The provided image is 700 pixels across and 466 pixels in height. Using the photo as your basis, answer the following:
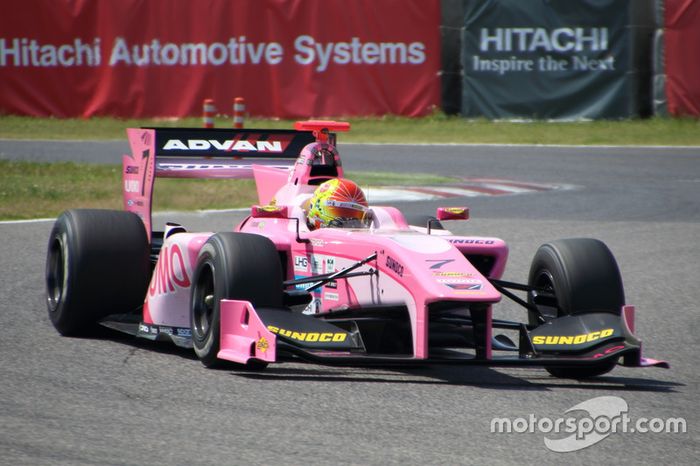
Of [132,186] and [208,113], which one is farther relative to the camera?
→ [208,113]

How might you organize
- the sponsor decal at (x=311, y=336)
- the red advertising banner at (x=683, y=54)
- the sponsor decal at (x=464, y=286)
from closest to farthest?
the sponsor decal at (x=464, y=286), the sponsor decal at (x=311, y=336), the red advertising banner at (x=683, y=54)

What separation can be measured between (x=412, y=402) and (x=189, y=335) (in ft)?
5.79

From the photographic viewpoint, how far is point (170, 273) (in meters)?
7.14

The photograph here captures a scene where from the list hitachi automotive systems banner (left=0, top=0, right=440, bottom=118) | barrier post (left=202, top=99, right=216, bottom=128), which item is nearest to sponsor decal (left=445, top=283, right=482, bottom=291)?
barrier post (left=202, top=99, right=216, bottom=128)

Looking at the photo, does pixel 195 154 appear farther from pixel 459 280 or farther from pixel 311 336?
pixel 459 280

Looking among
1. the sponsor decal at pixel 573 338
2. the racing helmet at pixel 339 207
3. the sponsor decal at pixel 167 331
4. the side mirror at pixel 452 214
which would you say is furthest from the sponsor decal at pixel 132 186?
the sponsor decal at pixel 573 338

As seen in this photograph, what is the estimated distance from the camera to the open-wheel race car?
602 cm

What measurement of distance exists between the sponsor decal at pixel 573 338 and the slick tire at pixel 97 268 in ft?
8.50

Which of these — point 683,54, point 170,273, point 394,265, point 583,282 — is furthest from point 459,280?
point 683,54

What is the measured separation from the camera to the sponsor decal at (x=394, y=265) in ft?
20.1

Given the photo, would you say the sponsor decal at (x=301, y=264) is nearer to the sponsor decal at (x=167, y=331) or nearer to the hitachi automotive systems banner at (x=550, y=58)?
the sponsor decal at (x=167, y=331)

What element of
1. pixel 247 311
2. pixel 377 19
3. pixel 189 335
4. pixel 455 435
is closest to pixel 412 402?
pixel 455 435

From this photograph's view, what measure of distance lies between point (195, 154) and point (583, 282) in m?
3.17

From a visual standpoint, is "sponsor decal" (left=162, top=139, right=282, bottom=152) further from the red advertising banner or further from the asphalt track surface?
the red advertising banner
